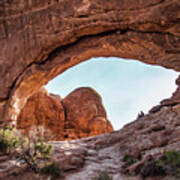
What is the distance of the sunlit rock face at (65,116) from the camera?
1052 inches

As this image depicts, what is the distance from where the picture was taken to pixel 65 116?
2898 centimetres

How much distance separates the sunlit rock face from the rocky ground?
12.4 metres

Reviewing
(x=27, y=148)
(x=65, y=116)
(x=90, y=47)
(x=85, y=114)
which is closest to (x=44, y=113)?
(x=65, y=116)

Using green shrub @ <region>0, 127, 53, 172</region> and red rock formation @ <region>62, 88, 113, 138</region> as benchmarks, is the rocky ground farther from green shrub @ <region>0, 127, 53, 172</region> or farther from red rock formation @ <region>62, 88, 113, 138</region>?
red rock formation @ <region>62, 88, 113, 138</region>

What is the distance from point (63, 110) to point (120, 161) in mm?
19624

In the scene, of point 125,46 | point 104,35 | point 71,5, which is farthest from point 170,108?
point 71,5

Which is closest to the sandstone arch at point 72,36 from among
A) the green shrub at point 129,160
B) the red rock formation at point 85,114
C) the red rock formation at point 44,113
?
the green shrub at point 129,160

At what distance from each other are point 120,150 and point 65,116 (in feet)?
58.6

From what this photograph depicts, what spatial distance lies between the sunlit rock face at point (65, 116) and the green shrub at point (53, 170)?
729 inches

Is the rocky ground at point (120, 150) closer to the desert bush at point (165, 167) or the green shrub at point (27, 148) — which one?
the desert bush at point (165, 167)

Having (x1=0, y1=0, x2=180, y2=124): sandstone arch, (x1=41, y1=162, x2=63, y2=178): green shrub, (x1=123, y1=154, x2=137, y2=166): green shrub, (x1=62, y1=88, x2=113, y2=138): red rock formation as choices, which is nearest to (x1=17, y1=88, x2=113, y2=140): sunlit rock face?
(x1=62, y1=88, x2=113, y2=138): red rock formation

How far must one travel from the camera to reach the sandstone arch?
492 inches

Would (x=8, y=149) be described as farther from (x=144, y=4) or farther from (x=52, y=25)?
(x=144, y=4)

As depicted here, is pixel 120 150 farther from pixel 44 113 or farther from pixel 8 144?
pixel 44 113
